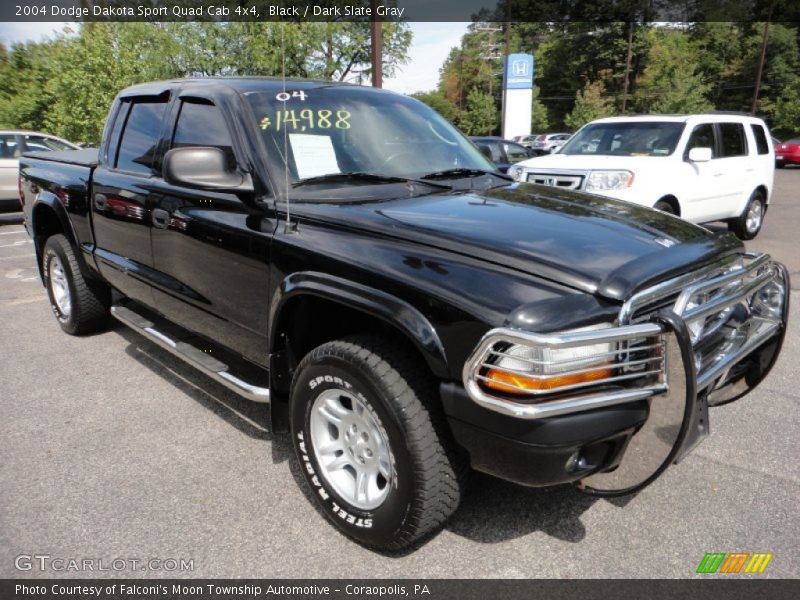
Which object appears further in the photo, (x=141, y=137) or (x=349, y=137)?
(x=141, y=137)

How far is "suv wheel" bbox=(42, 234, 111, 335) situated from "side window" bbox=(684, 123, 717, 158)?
24.0 ft

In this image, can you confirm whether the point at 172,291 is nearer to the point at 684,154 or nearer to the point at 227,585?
the point at 227,585

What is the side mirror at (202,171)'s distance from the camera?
271 cm

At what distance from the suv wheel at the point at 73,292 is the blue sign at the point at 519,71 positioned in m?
30.1

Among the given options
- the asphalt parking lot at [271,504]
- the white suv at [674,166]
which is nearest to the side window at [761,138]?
the white suv at [674,166]

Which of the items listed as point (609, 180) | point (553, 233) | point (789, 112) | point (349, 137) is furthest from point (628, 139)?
point (789, 112)

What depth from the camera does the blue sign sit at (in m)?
31.6

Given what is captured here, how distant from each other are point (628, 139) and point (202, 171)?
7344mm

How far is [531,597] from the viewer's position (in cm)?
224

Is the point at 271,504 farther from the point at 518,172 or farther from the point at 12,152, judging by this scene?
the point at 12,152

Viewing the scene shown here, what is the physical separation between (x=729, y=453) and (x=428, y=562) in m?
1.80

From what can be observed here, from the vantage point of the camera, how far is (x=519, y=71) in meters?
31.7

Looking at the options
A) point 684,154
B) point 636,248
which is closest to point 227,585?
point 636,248

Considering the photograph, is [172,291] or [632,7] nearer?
[172,291]
